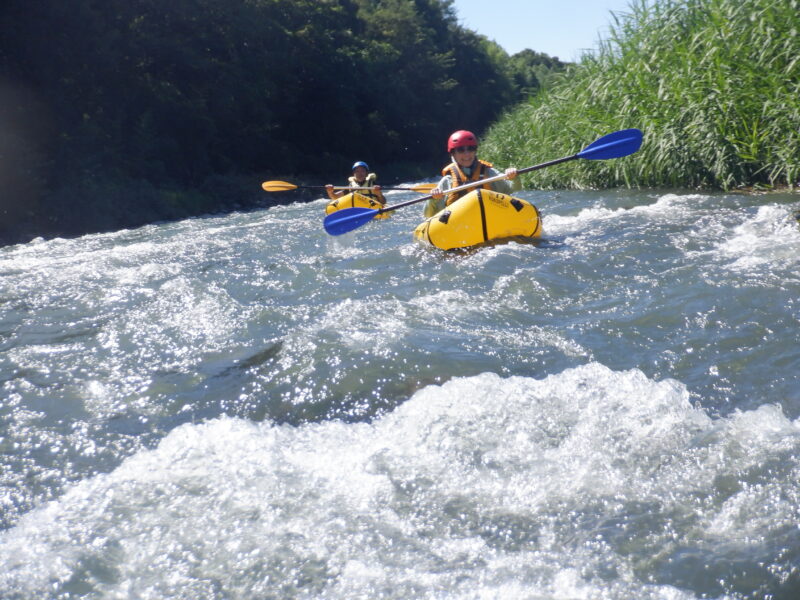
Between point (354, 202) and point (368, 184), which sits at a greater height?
point (368, 184)

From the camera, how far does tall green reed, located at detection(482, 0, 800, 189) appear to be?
23.8ft

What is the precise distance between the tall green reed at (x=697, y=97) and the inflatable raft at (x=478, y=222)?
295 centimetres

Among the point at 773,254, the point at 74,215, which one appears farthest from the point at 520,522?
the point at 74,215

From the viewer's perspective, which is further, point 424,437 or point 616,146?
point 616,146

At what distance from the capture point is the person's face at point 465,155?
6664 millimetres

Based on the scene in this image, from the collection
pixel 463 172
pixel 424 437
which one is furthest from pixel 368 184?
pixel 424 437

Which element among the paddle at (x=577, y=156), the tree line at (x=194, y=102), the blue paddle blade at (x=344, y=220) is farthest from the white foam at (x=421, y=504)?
the tree line at (x=194, y=102)

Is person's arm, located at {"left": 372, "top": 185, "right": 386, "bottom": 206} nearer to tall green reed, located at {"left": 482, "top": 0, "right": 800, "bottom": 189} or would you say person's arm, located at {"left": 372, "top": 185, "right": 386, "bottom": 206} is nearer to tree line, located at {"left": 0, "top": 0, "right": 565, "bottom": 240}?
tall green reed, located at {"left": 482, "top": 0, "right": 800, "bottom": 189}

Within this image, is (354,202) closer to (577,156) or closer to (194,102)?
(577,156)

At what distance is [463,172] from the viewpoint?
6844 millimetres

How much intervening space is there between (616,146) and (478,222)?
1.56 m

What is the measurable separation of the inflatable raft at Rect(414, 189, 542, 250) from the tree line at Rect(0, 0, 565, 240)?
25.5 feet

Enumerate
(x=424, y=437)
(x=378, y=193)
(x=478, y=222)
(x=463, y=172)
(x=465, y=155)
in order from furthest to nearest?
(x=378, y=193) → (x=463, y=172) → (x=465, y=155) → (x=478, y=222) → (x=424, y=437)

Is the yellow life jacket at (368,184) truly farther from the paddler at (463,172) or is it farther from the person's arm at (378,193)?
the paddler at (463,172)
